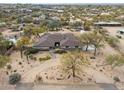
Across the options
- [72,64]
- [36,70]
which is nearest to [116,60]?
[72,64]

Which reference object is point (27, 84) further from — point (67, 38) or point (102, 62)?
point (67, 38)

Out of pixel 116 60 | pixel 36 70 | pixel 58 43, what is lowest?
pixel 36 70

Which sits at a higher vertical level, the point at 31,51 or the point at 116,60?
the point at 116,60

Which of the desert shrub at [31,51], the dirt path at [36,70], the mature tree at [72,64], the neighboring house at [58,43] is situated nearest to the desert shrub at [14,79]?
the dirt path at [36,70]

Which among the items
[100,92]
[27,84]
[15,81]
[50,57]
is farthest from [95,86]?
[100,92]

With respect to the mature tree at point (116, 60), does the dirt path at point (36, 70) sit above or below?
below

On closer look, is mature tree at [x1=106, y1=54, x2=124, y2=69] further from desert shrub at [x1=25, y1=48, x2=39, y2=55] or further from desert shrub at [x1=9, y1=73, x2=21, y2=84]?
desert shrub at [x1=25, y1=48, x2=39, y2=55]

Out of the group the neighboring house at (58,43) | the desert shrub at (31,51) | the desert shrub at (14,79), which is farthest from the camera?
the neighboring house at (58,43)

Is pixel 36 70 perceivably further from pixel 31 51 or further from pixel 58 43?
pixel 58 43

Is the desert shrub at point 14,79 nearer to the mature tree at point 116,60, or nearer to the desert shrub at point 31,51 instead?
the desert shrub at point 31,51

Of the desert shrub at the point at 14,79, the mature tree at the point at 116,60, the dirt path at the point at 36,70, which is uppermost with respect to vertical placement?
the mature tree at the point at 116,60

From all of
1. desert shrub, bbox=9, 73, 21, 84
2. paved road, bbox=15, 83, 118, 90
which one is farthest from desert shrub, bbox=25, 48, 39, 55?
paved road, bbox=15, 83, 118, 90
